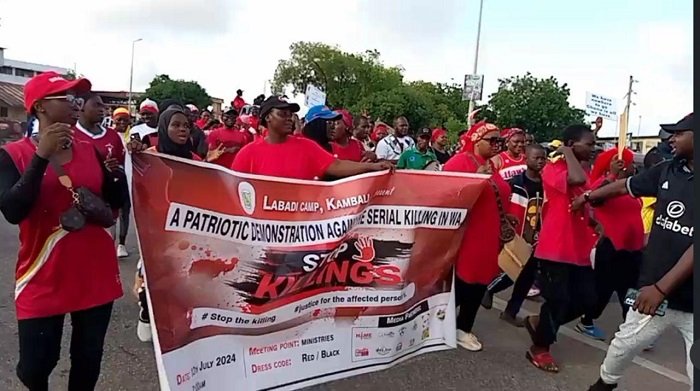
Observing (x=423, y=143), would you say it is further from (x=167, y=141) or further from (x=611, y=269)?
(x=167, y=141)

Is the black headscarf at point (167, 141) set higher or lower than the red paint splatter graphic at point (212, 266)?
higher

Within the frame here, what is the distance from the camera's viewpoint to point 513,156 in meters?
7.22

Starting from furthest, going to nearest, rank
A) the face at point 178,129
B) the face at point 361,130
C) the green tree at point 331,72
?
the green tree at point 331,72 < the face at point 361,130 < the face at point 178,129

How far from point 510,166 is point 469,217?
2456 mm

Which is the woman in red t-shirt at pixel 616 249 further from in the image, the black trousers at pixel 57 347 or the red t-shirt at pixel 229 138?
the red t-shirt at pixel 229 138

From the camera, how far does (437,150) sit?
479 inches

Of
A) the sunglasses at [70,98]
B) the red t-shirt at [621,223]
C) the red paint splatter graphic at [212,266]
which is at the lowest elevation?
the red paint splatter graphic at [212,266]

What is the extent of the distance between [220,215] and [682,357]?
13.6ft

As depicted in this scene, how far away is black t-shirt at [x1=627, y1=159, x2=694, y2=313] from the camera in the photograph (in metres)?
3.66

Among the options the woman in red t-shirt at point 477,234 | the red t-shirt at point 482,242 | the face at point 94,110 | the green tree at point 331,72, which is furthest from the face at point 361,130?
the green tree at point 331,72

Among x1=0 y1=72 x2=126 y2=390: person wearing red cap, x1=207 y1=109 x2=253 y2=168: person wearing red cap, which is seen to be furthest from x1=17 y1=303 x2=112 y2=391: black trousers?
x1=207 y1=109 x2=253 y2=168: person wearing red cap

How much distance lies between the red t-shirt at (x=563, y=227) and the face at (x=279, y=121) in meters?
1.97

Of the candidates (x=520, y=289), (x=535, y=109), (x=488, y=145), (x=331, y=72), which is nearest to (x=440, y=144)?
(x=520, y=289)

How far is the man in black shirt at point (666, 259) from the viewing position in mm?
3590
